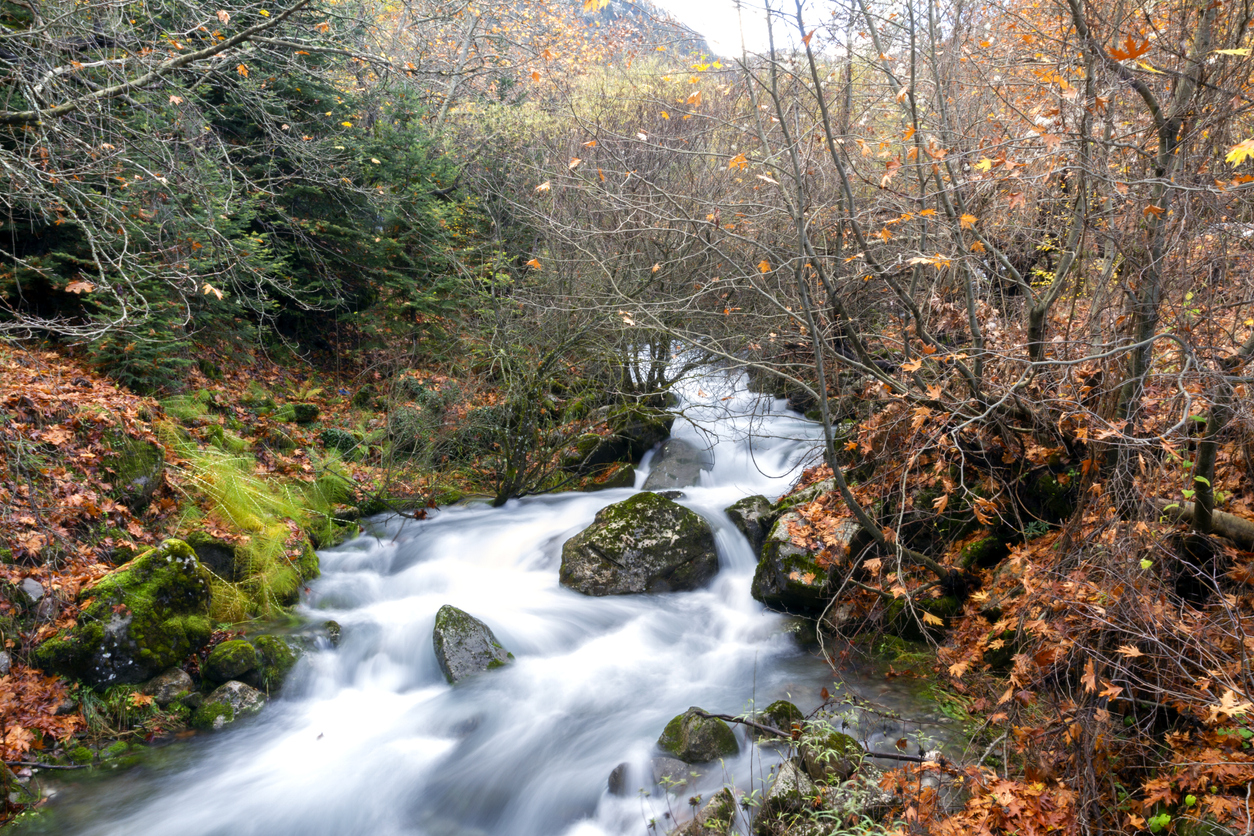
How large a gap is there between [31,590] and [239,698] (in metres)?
1.67

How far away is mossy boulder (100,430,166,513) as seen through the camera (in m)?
6.45

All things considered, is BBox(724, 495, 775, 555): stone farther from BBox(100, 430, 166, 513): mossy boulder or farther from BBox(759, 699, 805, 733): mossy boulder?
BBox(100, 430, 166, 513): mossy boulder

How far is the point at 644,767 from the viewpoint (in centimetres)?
487

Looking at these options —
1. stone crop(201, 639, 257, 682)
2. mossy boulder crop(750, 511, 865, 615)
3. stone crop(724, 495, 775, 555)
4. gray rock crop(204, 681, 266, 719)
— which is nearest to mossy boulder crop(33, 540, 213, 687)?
stone crop(201, 639, 257, 682)

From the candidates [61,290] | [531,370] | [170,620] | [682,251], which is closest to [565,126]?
[682,251]

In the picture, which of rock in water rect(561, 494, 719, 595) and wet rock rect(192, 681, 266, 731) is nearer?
wet rock rect(192, 681, 266, 731)

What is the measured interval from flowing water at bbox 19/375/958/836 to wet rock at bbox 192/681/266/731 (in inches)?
4.1

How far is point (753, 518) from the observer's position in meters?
8.11

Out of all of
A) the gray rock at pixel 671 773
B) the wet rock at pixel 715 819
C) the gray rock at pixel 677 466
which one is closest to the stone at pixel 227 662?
the gray rock at pixel 671 773

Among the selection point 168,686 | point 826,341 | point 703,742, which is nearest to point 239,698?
point 168,686

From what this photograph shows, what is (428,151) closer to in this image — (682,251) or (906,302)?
(682,251)

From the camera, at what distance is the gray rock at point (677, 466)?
10.2 meters

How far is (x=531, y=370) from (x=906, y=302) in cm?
513

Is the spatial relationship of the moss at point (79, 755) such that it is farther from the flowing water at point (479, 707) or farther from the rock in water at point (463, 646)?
the rock in water at point (463, 646)
